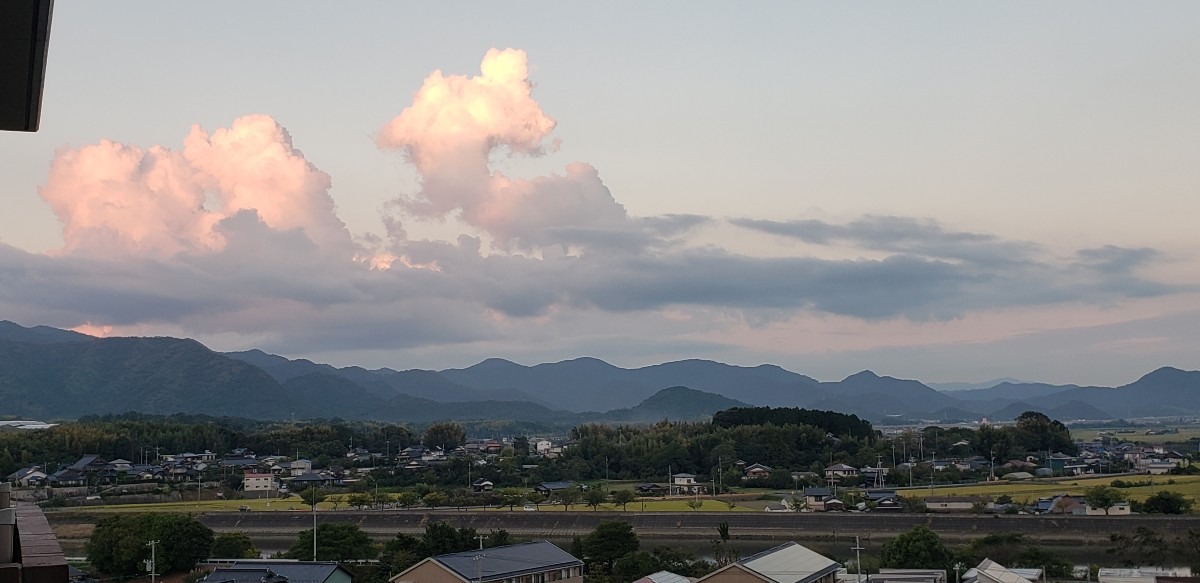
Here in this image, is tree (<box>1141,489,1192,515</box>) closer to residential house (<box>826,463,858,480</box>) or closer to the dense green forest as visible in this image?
the dense green forest

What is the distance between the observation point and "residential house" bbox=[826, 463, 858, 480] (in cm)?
4261

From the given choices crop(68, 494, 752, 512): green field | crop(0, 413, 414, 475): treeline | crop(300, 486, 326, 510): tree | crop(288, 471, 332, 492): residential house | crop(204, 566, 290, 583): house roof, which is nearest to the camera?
crop(204, 566, 290, 583): house roof

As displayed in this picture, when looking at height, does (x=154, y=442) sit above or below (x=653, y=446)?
above

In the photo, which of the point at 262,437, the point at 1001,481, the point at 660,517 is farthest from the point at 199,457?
the point at 1001,481

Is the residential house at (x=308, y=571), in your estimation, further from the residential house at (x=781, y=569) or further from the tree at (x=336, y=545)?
the residential house at (x=781, y=569)

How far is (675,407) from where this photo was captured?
18988 cm

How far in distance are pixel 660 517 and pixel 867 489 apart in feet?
33.6

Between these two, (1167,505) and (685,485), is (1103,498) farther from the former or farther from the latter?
(685,485)

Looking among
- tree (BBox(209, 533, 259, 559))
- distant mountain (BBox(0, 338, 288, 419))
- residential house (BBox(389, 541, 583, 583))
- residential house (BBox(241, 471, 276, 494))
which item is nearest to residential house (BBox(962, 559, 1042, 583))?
residential house (BBox(389, 541, 583, 583))

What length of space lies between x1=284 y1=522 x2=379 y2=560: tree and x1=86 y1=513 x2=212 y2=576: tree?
168 cm

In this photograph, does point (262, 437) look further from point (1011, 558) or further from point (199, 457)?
point (1011, 558)

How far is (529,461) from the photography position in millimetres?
51062

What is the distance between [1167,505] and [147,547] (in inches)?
898

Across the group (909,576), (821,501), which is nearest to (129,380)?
(821,501)
